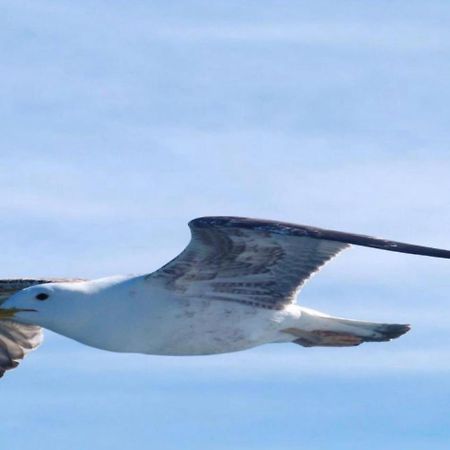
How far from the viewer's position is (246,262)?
19.5 m

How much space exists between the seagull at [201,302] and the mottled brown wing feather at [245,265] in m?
0.01

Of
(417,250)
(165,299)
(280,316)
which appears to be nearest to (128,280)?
(165,299)

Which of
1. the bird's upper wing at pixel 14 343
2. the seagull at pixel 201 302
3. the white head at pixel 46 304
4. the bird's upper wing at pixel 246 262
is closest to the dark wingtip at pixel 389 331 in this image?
the seagull at pixel 201 302

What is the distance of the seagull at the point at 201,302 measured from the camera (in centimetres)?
1938

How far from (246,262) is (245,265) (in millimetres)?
74

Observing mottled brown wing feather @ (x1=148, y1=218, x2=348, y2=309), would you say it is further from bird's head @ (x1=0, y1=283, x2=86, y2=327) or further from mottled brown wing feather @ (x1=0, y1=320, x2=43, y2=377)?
mottled brown wing feather @ (x1=0, y1=320, x2=43, y2=377)

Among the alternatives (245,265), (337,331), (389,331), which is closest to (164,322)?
(245,265)

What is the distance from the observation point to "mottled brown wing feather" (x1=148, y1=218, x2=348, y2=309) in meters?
18.9

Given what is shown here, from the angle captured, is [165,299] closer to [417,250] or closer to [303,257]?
[303,257]

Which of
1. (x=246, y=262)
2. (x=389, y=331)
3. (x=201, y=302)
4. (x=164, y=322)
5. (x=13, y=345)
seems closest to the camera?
(x=246, y=262)

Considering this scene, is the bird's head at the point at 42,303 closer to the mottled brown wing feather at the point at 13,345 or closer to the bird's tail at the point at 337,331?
the bird's tail at the point at 337,331

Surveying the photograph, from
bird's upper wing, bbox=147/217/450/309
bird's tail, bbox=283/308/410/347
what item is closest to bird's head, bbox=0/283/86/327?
bird's upper wing, bbox=147/217/450/309

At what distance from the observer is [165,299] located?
64.5 feet

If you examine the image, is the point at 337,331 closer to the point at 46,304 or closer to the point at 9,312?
the point at 46,304
